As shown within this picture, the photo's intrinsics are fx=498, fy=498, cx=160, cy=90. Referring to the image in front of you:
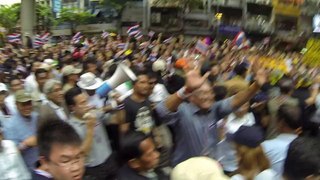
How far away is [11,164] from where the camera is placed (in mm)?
3920

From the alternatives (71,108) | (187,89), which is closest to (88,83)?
(71,108)

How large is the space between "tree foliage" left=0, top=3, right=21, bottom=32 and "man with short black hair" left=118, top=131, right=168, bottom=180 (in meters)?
33.1

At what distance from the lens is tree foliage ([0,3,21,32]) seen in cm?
3594

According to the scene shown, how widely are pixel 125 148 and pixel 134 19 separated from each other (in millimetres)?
27923

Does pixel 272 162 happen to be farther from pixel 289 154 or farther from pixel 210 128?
pixel 289 154

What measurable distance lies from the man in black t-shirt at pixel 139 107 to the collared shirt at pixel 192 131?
0.71 feet

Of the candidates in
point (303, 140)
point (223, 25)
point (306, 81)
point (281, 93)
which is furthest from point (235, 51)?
point (223, 25)

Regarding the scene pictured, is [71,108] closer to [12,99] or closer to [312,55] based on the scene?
[12,99]

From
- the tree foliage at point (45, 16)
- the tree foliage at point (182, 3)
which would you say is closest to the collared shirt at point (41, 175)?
the tree foliage at point (182, 3)

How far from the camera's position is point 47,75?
707 centimetres

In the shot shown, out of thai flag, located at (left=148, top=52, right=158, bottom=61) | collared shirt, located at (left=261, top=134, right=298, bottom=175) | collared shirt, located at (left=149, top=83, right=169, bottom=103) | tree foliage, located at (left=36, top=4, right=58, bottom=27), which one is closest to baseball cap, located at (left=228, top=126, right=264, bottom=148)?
collared shirt, located at (left=261, top=134, right=298, bottom=175)

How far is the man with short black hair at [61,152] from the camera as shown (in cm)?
262

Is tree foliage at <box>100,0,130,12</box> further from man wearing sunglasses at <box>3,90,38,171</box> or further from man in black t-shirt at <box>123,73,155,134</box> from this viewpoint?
man wearing sunglasses at <box>3,90,38,171</box>

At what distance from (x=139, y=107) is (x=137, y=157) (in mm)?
1591
